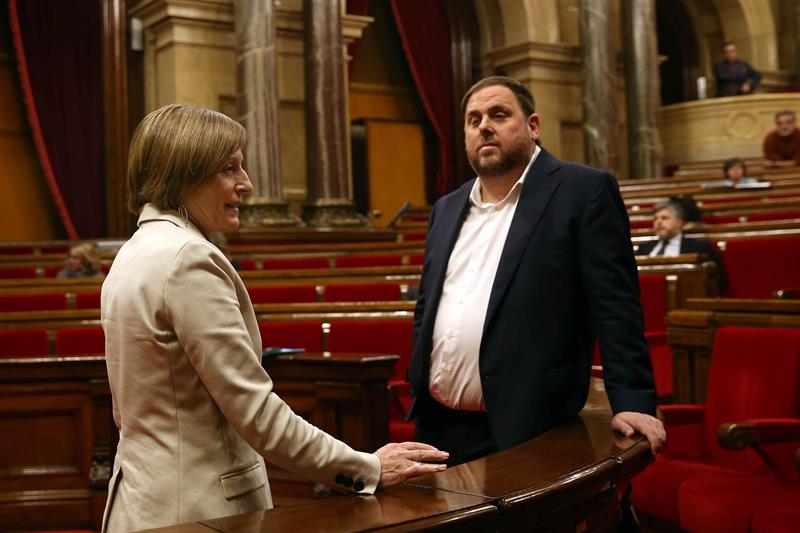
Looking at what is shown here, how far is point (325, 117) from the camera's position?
940 centimetres

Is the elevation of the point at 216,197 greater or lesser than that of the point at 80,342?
greater

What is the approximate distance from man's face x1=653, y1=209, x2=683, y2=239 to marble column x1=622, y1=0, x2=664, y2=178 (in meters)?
6.58

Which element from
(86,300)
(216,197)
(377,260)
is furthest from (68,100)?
(216,197)

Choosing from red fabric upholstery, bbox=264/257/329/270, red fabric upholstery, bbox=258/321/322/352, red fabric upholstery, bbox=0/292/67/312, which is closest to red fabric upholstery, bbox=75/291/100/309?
red fabric upholstery, bbox=0/292/67/312

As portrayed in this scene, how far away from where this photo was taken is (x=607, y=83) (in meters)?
11.3

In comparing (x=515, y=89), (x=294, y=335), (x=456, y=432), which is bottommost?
(x=456, y=432)

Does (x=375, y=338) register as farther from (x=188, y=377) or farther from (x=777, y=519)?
(x=188, y=377)

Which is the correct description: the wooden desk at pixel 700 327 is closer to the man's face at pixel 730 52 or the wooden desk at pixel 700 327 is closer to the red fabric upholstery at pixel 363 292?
the red fabric upholstery at pixel 363 292

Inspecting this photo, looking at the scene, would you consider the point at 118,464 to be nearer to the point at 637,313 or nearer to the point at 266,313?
the point at 637,313

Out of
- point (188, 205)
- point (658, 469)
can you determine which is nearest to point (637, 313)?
point (188, 205)

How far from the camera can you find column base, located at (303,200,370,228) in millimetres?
9305

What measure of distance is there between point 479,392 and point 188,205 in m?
0.85

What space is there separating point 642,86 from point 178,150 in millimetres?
11210

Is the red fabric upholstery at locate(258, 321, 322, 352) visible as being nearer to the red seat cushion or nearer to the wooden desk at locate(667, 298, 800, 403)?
the red seat cushion
